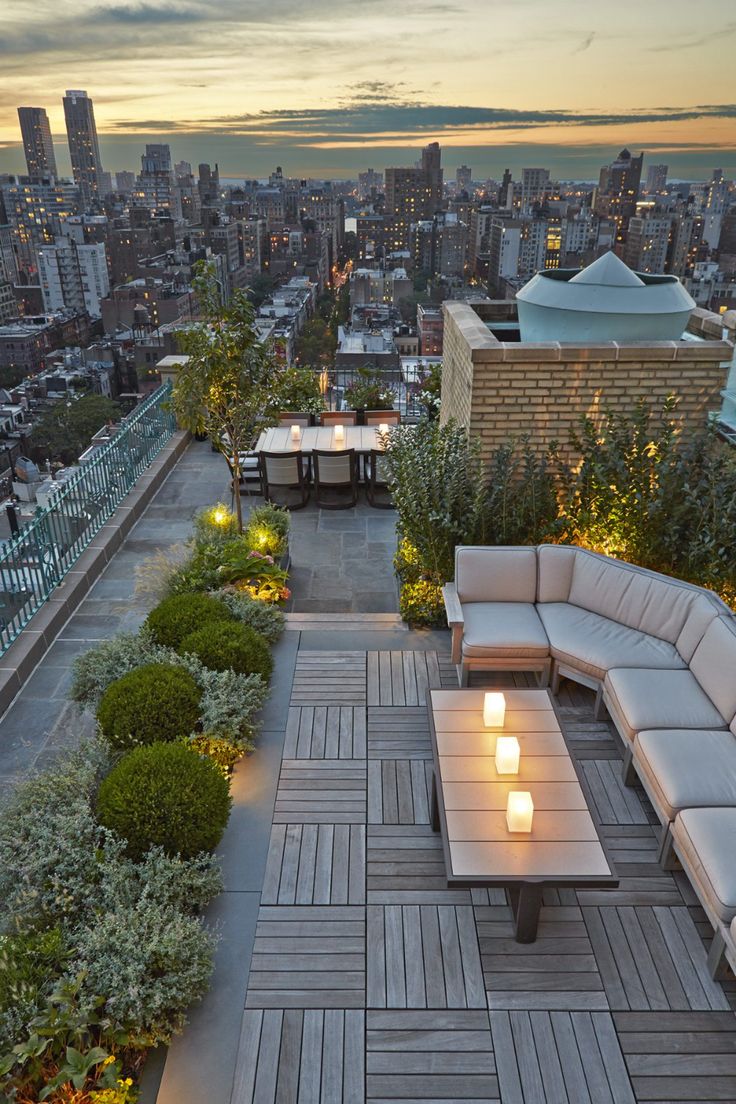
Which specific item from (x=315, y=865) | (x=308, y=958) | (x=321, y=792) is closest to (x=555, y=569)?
(x=321, y=792)

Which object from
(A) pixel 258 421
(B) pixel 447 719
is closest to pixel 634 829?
(B) pixel 447 719

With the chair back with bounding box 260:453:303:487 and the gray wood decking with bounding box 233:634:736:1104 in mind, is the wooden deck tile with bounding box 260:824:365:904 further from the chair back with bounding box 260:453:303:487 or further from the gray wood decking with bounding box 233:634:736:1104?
the chair back with bounding box 260:453:303:487

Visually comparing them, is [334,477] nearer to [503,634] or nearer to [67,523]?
[67,523]

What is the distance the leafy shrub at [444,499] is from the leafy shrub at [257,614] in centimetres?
135

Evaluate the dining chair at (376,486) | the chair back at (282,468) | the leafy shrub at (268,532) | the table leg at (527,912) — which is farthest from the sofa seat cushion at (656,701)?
the chair back at (282,468)

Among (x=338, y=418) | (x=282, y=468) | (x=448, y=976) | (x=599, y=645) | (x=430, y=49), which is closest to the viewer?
(x=448, y=976)

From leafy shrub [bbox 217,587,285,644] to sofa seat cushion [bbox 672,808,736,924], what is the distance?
3187mm

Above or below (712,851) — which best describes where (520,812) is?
above

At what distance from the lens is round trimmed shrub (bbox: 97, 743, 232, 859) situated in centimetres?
336

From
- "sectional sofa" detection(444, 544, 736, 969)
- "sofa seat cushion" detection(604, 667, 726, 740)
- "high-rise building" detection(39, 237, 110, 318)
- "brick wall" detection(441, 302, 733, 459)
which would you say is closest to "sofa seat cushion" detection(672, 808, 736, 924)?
"sectional sofa" detection(444, 544, 736, 969)

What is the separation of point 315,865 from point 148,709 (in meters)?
1.34

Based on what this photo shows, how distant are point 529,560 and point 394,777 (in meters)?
1.96

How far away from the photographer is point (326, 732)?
15.0ft

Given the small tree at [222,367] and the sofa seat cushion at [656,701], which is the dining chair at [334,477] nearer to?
the small tree at [222,367]
